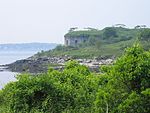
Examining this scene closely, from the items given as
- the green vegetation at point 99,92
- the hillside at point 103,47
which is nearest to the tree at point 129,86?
the green vegetation at point 99,92

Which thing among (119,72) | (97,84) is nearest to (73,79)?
(97,84)

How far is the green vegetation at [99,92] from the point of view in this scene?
2538 cm

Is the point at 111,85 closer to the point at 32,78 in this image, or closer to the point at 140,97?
the point at 140,97

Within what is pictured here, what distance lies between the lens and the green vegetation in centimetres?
2538

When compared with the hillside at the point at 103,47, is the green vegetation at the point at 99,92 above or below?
above

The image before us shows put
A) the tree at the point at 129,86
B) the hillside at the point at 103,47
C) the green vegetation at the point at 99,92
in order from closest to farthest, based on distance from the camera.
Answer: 1. the tree at the point at 129,86
2. the green vegetation at the point at 99,92
3. the hillside at the point at 103,47

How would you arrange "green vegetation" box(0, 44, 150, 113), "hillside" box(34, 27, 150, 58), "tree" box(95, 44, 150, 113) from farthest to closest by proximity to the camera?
"hillside" box(34, 27, 150, 58)
"green vegetation" box(0, 44, 150, 113)
"tree" box(95, 44, 150, 113)

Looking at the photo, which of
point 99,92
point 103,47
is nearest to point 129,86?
point 99,92

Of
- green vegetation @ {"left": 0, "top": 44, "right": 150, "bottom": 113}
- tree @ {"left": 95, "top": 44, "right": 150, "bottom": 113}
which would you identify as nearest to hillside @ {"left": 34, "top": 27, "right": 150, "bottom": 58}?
green vegetation @ {"left": 0, "top": 44, "right": 150, "bottom": 113}

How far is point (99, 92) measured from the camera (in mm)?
26906

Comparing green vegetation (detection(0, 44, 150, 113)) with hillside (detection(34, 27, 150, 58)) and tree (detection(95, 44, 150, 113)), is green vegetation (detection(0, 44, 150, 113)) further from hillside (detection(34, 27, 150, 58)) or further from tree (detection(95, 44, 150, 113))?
hillside (detection(34, 27, 150, 58))

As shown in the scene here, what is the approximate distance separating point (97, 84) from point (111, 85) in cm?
390

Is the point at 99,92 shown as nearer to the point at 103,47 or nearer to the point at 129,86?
the point at 129,86

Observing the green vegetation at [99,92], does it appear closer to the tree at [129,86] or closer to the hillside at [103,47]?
the tree at [129,86]
